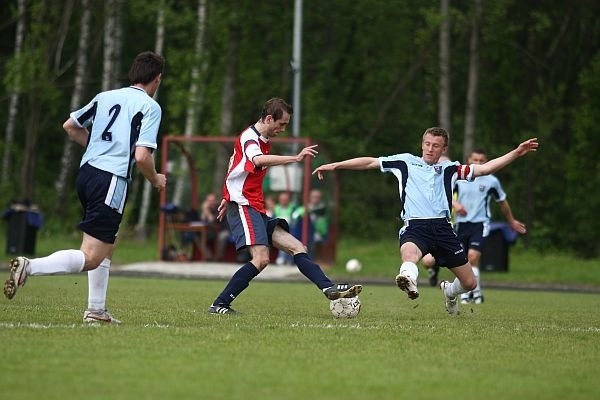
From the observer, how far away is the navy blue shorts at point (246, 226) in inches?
492


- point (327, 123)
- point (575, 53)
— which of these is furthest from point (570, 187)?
point (327, 123)

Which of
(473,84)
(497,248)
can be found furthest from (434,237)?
(473,84)

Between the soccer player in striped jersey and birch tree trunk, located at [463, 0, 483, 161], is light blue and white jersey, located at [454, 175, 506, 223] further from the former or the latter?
birch tree trunk, located at [463, 0, 483, 161]

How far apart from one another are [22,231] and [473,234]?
13.0 metres

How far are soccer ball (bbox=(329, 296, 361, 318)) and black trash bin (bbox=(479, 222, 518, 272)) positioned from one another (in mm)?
14165

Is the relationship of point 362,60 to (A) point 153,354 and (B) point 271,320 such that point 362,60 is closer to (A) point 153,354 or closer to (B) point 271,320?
(B) point 271,320

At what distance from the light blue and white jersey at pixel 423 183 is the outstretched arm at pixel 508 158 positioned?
220mm

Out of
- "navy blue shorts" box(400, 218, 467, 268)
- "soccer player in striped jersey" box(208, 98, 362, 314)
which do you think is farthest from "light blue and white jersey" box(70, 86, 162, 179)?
"navy blue shorts" box(400, 218, 467, 268)

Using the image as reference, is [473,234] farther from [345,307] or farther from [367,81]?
[367,81]

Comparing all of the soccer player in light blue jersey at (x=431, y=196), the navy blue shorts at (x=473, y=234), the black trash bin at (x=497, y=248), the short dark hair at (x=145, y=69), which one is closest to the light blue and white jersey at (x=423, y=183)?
the soccer player in light blue jersey at (x=431, y=196)

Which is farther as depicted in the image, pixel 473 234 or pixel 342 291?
pixel 473 234

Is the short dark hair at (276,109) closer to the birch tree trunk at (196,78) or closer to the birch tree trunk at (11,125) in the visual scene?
the birch tree trunk at (196,78)

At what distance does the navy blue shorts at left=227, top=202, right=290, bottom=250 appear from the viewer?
41.0 feet

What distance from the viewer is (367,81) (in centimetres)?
4447
